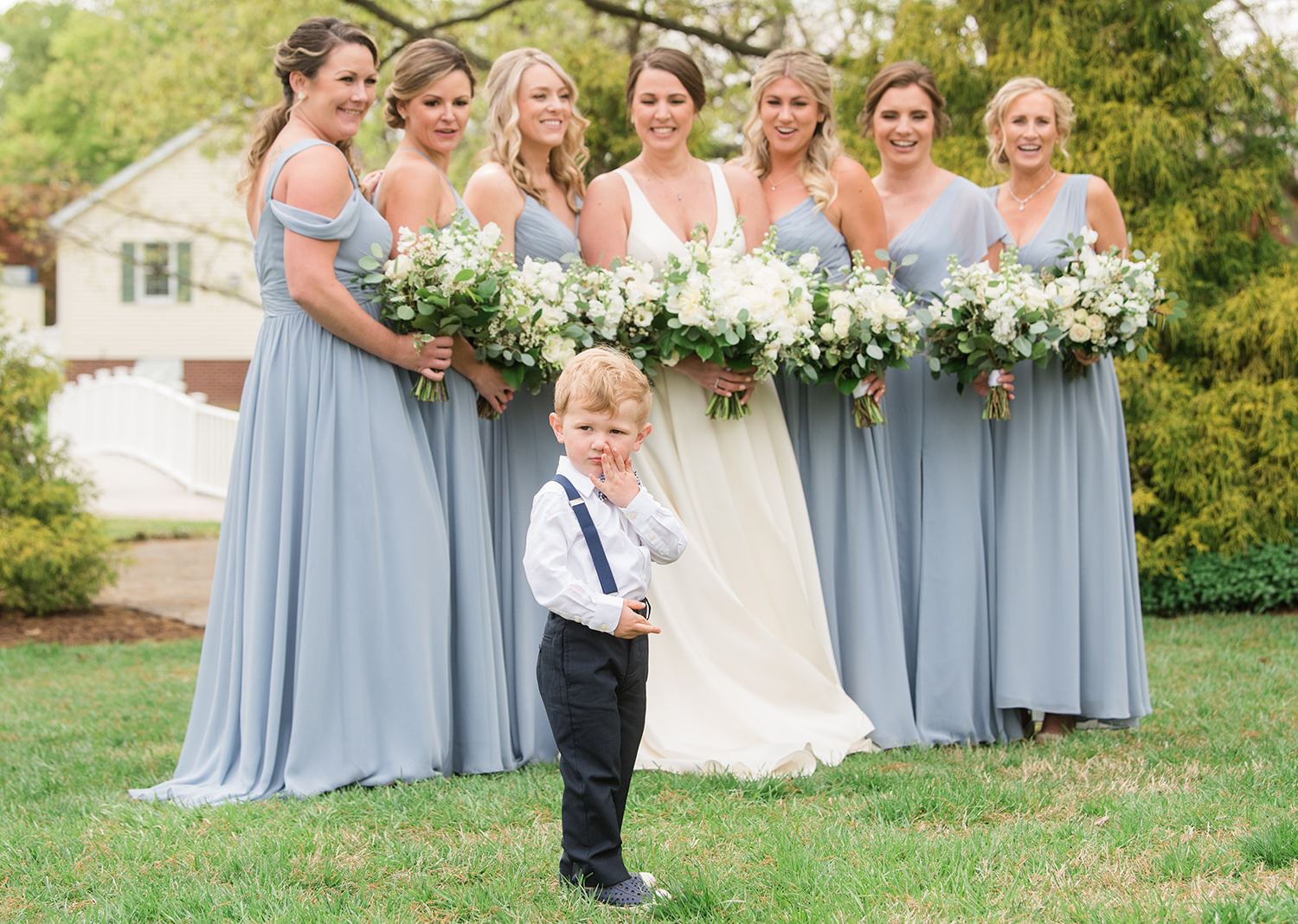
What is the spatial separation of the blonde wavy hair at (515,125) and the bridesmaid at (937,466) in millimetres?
1454

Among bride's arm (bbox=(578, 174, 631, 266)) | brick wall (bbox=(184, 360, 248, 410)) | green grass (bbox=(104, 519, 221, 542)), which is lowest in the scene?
green grass (bbox=(104, 519, 221, 542))

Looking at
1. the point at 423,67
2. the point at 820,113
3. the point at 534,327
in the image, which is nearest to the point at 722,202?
the point at 820,113

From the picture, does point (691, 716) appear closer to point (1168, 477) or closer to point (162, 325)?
point (1168, 477)

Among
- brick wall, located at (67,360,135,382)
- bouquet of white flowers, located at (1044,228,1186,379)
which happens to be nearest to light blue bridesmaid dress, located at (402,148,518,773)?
bouquet of white flowers, located at (1044,228,1186,379)

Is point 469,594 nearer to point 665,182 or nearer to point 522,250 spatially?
point 522,250

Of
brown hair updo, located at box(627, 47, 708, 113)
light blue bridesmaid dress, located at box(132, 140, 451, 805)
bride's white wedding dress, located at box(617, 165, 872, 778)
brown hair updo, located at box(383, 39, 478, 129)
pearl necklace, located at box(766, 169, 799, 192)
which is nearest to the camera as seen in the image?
light blue bridesmaid dress, located at box(132, 140, 451, 805)

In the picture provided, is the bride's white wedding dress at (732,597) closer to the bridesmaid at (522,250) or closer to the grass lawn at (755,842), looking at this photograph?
the grass lawn at (755,842)

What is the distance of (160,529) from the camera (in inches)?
588

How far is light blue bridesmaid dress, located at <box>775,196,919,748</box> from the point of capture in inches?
215

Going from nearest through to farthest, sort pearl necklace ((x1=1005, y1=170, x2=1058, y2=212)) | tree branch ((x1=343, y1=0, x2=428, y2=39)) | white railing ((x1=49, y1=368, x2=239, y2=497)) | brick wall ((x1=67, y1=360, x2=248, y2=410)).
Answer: pearl necklace ((x1=1005, y1=170, x2=1058, y2=212))
tree branch ((x1=343, y1=0, x2=428, y2=39))
white railing ((x1=49, y1=368, x2=239, y2=497))
brick wall ((x1=67, y1=360, x2=248, y2=410))

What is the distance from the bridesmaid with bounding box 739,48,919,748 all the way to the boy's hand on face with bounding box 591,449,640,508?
242 centimetres

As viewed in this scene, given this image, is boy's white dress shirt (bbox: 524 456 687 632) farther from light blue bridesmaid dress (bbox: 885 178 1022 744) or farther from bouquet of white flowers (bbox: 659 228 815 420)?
light blue bridesmaid dress (bbox: 885 178 1022 744)

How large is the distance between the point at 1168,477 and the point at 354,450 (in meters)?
6.86

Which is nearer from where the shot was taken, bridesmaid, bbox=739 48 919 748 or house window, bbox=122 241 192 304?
bridesmaid, bbox=739 48 919 748
